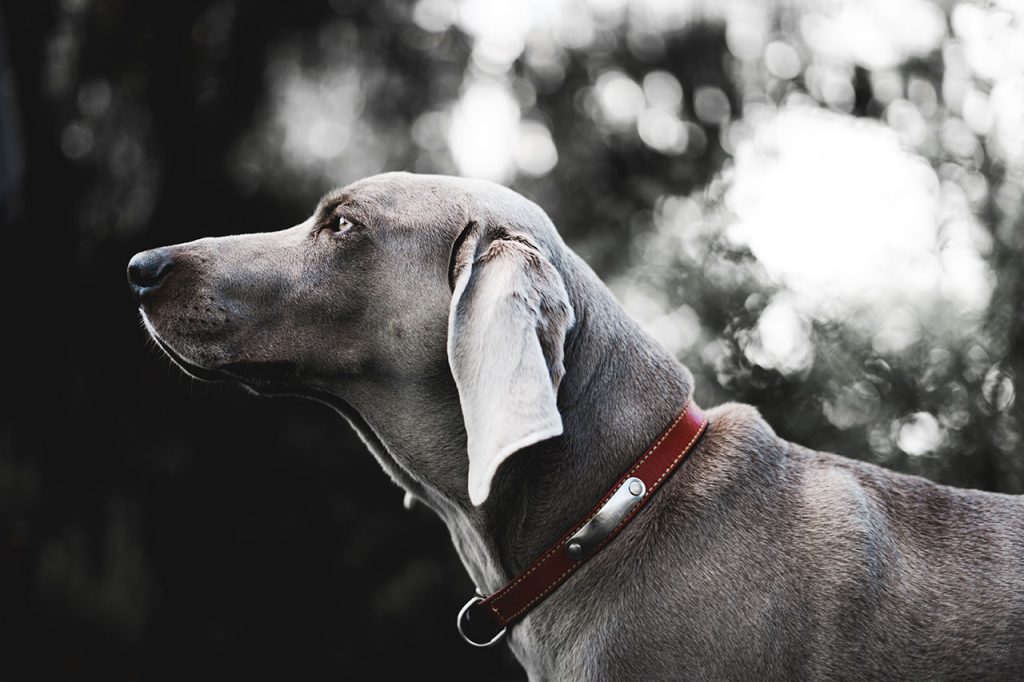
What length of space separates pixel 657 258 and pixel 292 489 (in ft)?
10.7

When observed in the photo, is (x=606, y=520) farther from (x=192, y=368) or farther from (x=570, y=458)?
(x=192, y=368)

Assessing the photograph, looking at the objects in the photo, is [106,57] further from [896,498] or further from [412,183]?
[896,498]

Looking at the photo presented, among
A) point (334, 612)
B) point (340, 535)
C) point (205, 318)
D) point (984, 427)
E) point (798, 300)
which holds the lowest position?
point (334, 612)

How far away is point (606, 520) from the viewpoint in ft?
8.41

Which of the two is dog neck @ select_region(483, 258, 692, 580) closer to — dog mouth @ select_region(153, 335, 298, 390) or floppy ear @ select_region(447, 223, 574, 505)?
floppy ear @ select_region(447, 223, 574, 505)

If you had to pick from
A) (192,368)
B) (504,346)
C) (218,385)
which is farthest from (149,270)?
(218,385)

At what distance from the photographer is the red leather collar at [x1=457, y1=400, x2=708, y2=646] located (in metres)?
2.56

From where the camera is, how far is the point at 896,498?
2.73 metres

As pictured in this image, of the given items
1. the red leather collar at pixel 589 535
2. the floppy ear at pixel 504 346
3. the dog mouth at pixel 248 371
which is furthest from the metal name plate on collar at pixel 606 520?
the dog mouth at pixel 248 371

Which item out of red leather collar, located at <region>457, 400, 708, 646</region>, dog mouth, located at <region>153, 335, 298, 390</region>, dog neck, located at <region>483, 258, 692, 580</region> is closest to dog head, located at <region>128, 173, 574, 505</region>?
dog mouth, located at <region>153, 335, 298, 390</region>

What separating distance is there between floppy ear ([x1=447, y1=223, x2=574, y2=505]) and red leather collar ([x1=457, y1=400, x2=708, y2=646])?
0.38 meters

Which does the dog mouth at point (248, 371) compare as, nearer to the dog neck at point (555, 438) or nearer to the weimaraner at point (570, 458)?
the weimaraner at point (570, 458)

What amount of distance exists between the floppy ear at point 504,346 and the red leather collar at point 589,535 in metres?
0.38

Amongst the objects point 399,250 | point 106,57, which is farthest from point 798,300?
point 106,57
